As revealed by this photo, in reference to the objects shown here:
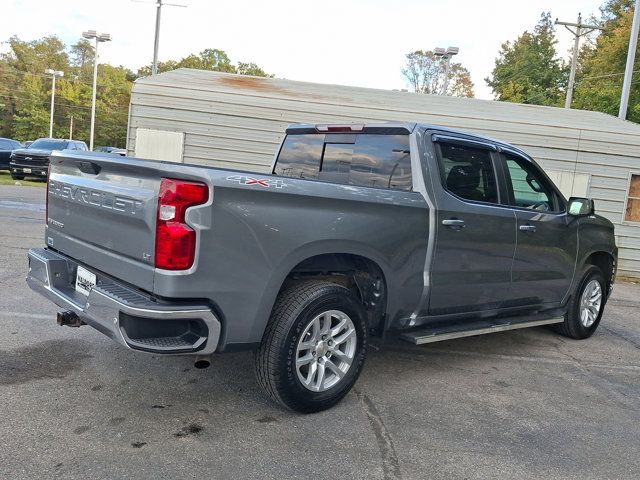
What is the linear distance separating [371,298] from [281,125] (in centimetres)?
808

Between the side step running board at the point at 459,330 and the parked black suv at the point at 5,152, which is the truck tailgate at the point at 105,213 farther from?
the parked black suv at the point at 5,152

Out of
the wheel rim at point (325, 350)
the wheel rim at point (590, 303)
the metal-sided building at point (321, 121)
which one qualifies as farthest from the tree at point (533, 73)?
the wheel rim at point (325, 350)

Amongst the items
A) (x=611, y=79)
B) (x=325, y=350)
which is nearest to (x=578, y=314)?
(x=325, y=350)

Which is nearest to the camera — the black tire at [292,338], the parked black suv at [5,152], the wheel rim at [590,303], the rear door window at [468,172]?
the black tire at [292,338]

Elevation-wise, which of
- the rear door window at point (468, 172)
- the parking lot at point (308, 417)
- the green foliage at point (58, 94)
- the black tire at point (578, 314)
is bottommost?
the parking lot at point (308, 417)

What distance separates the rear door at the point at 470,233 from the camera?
14.3 ft

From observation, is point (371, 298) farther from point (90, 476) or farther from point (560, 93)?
point (560, 93)

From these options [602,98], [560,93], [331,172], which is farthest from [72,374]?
[560,93]

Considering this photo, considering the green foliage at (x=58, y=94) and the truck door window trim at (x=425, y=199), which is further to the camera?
the green foliage at (x=58, y=94)

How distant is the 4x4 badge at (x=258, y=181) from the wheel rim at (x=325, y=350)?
884mm

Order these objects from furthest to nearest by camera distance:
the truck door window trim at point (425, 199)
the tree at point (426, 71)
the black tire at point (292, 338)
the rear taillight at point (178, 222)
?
the tree at point (426, 71) → the truck door window trim at point (425, 199) → the black tire at point (292, 338) → the rear taillight at point (178, 222)

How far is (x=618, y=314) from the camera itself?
315 inches

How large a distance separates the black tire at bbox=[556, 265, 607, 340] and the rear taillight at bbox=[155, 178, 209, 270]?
14.6 feet

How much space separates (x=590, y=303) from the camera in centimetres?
631
